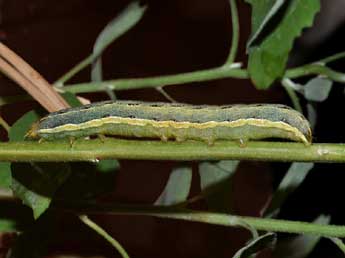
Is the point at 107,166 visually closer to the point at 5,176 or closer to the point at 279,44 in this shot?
the point at 5,176

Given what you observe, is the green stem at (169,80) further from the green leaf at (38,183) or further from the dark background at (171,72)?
the dark background at (171,72)

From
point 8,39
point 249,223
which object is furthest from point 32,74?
point 8,39

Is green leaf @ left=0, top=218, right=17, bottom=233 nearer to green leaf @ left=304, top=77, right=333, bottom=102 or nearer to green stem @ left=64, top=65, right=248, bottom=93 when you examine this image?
green stem @ left=64, top=65, right=248, bottom=93

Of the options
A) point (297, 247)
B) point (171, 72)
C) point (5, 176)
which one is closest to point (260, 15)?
point (5, 176)

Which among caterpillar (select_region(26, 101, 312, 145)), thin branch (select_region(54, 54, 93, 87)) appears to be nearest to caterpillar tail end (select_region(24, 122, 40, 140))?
caterpillar (select_region(26, 101, 312, 145))

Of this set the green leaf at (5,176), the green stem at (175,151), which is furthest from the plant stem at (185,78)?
the green stem at (175,151)
